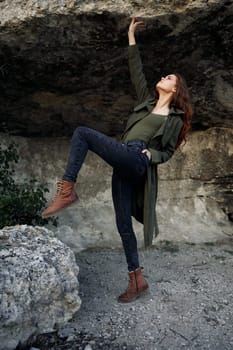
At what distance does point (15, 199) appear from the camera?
4.39 meters

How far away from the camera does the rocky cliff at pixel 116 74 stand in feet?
12.0

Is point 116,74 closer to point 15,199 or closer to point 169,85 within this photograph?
point 169,85

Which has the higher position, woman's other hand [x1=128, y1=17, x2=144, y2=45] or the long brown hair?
woman's other hand [x1=128, y1=17, x2=144, y2=45]

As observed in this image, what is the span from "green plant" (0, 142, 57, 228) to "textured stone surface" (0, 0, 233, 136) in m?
0.50

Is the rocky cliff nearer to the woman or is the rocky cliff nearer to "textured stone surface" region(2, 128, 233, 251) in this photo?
"textured stone surface" region(2, 128, 233, 251)

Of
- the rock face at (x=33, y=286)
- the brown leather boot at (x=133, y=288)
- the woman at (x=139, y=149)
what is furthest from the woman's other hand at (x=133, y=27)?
the brown leather boot at (x=133, y=288)

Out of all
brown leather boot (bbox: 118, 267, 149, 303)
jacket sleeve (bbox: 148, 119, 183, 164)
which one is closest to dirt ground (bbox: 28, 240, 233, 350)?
brown leather boot (bbox: 118, 267, 149, 303)

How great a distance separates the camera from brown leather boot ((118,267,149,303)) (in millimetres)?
3521

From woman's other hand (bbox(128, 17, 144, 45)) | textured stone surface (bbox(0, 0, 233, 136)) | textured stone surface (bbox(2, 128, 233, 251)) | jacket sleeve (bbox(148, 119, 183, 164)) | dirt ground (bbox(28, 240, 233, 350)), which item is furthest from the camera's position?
textured stone surface (bbox(2, 128, 233, 251))

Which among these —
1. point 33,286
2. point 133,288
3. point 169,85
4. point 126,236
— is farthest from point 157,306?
point 169,85

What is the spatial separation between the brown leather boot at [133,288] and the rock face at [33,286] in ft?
1.66

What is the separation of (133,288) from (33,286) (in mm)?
936

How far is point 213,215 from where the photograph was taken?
525cm

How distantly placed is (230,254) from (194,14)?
248 cm
